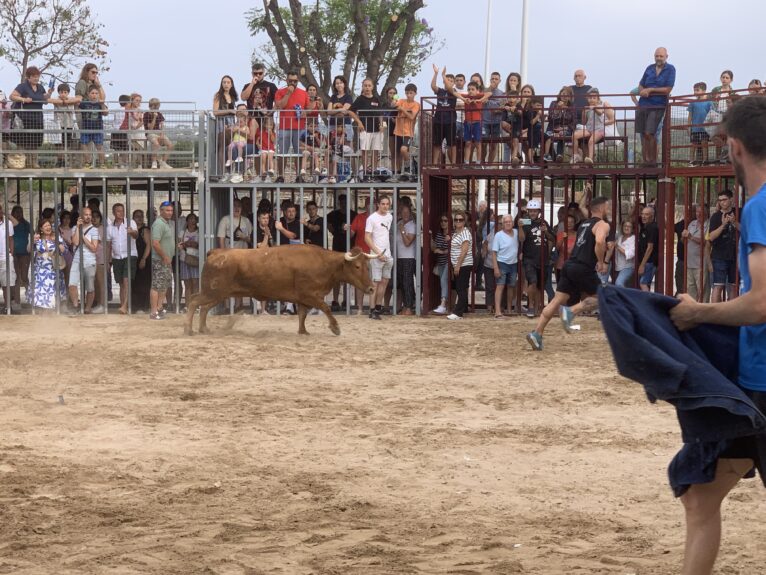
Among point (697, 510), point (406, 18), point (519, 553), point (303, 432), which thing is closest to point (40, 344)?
point (303, 432)

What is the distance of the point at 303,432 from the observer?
9.61 metres

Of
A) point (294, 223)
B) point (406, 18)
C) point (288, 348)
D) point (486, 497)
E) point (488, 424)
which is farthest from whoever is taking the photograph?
point (406, 18)

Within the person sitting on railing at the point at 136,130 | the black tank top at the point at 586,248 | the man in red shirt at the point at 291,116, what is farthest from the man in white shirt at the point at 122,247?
the black tank top at the point at 586,248

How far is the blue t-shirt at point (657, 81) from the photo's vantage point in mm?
18641

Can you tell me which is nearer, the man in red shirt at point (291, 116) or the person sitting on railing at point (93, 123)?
the man in red shirt at point (291, 116)

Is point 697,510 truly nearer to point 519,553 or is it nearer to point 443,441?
point 519,553

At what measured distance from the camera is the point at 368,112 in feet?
64.7

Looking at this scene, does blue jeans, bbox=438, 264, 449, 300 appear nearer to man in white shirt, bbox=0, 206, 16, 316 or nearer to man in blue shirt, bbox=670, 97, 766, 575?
man in white shirt, bbox=0, 206, 16, 316

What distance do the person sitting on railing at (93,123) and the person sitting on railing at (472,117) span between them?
220 inches

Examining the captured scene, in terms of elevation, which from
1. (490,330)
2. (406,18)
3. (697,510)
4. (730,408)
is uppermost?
(406,18)

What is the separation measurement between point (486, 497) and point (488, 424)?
2.58m

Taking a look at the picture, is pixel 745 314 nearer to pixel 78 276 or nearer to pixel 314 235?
pixel 314 235

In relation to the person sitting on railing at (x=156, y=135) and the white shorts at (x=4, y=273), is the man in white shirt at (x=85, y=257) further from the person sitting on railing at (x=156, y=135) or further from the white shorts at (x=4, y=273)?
the person sitting on railing at (x=156, y=135)

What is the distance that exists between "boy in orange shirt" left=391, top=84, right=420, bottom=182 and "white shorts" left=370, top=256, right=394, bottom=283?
1.36 m
